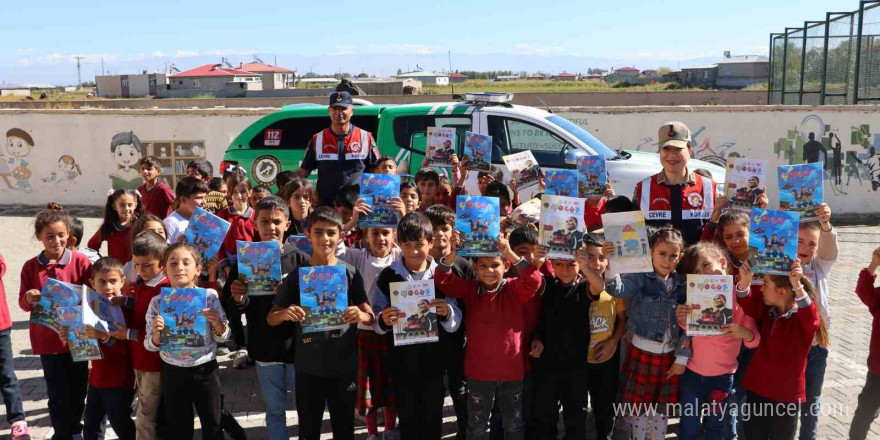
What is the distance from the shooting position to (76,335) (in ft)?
14.4

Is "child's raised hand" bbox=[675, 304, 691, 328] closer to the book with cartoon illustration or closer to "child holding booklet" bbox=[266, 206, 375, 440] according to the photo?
"child holding booklet" bbox=[266, 206, 375, 440]

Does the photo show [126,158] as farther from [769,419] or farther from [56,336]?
[769,419]

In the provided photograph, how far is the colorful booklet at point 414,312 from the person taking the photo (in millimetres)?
4230

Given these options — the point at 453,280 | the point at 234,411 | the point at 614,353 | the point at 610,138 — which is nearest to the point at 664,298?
the point at 614,353

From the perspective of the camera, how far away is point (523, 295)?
435cm

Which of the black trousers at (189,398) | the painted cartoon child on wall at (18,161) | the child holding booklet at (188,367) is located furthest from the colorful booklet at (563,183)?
the painted cartoon child on wall at (18,161)

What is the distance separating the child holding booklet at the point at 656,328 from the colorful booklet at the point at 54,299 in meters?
3.00

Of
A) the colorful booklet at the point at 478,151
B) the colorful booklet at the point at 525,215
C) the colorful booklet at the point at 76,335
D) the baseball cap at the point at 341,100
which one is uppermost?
the baseball cap at the point at 341,100

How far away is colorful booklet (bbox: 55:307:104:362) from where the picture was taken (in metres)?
4.39

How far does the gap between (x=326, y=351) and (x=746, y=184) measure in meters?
3.24

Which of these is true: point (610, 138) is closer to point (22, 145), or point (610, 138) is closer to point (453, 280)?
point (453, 280)

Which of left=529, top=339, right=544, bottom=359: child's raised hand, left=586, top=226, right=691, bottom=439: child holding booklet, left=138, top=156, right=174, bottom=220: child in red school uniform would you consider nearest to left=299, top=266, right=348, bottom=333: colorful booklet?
left=529, top=339, right=544, bottom=359: child's raised hand

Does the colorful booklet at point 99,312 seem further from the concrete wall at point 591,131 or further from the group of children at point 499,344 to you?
the concrete wall at point 591,131

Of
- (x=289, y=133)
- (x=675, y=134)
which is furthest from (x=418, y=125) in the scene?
(x=675, y=134)
